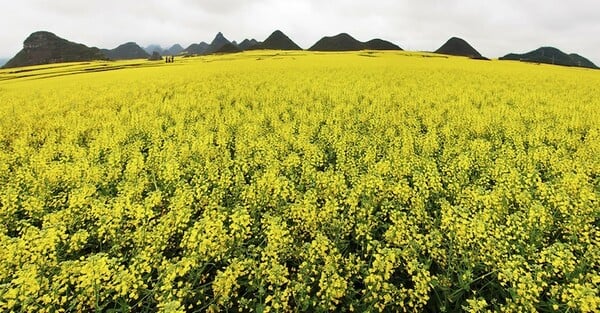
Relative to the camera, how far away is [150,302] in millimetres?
4918

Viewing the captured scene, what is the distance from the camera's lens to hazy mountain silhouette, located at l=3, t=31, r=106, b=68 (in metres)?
173

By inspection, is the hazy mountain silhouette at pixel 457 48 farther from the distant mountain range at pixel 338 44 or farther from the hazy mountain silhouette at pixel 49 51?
the hazy mountain silhouette at pixel 49 51

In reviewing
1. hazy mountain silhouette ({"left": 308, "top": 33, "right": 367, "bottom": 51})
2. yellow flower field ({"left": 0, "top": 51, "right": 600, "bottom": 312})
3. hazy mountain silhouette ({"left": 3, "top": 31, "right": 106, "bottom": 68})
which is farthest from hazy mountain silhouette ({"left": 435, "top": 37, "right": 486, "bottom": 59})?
hazy mountain silhouette ({"left": 3, "top": 31, "right": 106, "bottom": 68})

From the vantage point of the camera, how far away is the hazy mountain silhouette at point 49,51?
172938 millimetres

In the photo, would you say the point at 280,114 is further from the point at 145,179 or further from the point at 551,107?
the point at 551,107

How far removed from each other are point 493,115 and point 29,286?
16966 millimetres

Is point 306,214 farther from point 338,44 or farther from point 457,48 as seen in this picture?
point 457,48

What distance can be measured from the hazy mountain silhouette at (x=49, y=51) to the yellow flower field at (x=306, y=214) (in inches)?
7760

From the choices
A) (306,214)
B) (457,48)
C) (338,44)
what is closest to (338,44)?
(338,44)

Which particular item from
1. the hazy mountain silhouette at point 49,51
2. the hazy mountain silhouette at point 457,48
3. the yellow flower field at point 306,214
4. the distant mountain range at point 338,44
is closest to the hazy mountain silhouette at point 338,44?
the distant mountain range at point 338,44

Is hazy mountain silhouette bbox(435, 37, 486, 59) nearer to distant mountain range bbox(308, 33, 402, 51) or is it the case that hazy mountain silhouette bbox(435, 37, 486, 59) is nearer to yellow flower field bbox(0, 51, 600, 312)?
distant mountain range bbox(308, 33, 402, 51)

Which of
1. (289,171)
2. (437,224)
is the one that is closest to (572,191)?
(437,224)

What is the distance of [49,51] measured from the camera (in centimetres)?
18050

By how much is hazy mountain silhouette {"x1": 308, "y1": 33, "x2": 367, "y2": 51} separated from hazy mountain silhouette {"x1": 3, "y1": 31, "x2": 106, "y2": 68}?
124629mm
